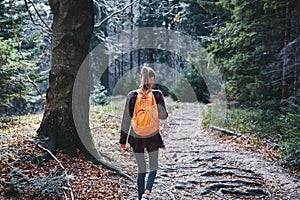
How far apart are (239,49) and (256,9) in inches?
69.4

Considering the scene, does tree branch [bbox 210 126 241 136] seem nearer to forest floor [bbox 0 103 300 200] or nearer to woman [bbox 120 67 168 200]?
forest floor [bbox 0 103 300 200]

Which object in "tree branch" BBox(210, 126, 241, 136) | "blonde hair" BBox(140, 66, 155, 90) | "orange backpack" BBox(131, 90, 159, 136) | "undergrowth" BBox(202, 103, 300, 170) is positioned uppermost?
"blonde hair" BBox(140, 66, 155, 90)

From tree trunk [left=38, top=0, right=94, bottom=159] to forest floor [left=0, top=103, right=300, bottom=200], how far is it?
1.21ft

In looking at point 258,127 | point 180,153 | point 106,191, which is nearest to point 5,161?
point 106,191

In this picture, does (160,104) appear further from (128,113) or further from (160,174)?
(160,174)

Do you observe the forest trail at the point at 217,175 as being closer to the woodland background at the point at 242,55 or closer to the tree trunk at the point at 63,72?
the woodland background at the point at 242,55

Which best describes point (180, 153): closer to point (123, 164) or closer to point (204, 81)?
point (123, 164)

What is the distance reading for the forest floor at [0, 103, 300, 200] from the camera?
4363mm

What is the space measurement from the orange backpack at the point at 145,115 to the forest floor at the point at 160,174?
1.29 metres

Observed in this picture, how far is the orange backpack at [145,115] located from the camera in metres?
4.25

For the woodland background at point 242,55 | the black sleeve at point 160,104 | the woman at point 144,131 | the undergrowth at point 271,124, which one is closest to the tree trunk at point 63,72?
the woman at point 144,131

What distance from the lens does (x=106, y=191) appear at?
502cm

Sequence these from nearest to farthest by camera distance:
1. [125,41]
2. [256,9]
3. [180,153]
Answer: [180,153]
[256,9]
[125,41]

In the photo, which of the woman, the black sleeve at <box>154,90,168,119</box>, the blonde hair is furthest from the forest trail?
the blonde hair
